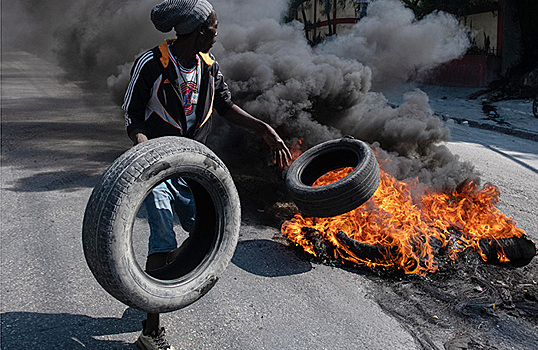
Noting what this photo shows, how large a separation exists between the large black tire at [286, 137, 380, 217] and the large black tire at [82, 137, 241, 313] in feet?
5.03

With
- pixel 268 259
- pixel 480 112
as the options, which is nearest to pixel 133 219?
pixel 268 259

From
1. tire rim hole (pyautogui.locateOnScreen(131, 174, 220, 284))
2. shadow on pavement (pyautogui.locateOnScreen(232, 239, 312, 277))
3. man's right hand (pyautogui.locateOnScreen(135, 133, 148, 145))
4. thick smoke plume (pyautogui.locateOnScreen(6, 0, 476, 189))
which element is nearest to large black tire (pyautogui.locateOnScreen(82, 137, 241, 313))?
tire rim hole (pyautogui.locateOnScreen(131, 174, 220, 284))

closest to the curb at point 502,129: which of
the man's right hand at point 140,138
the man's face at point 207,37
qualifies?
the man's face at point 207,37

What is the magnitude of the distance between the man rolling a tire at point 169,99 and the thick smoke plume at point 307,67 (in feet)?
11.2

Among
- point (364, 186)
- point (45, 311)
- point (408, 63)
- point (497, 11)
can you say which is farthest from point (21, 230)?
point (497, 11)

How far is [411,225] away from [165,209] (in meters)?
2.67

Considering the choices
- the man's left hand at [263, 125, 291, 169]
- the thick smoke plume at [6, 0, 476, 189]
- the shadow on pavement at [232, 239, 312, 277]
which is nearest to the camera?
the man's left hand at [263, 125, 291, 169]

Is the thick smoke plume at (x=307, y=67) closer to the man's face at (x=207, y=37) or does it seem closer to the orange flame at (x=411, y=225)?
the orange flame at (x=411, y=225)

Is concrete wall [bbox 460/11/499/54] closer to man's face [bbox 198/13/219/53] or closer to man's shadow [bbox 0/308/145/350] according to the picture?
man's face [bbox 198/13/219/53]

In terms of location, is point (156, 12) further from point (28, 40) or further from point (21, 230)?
point (28, 40)

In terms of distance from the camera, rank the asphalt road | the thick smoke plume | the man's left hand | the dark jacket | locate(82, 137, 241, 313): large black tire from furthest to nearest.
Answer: the thick smoke plume, the man's left hand, the asphalt road, the dark jacket, locate(82, 137, 241, 313): large black tire

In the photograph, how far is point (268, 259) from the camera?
14.7 feet

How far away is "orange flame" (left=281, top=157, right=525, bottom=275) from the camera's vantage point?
434 centimetres

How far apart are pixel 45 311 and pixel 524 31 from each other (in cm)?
2161
